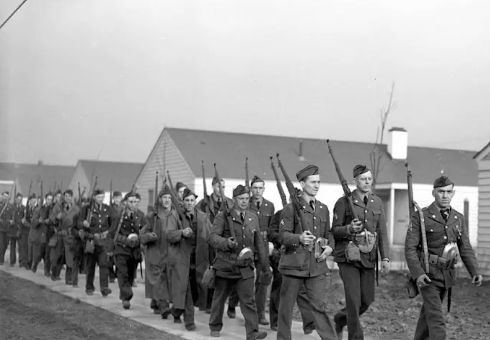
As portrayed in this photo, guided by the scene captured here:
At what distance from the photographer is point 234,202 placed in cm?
1066

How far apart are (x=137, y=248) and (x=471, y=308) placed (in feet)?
18.3

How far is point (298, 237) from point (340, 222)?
2.46 feet

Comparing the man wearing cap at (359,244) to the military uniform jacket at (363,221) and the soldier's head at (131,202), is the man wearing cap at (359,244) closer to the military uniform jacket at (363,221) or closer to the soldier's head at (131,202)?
the military uniform jacket at (363,221)

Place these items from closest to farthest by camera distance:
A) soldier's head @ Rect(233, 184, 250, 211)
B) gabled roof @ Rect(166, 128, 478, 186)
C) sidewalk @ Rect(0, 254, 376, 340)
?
soldier's head @ Rect(233, 184, 250, 211) → sidewalk @ Rect(0, 254, 376, 340) → gabled roof @ Rect(166, 128, 478, 186)

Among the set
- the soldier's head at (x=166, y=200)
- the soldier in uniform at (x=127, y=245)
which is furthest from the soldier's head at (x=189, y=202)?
the soldier in uniform at (x=127, y=245)

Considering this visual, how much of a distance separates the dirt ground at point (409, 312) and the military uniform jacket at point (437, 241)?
6.61 ft

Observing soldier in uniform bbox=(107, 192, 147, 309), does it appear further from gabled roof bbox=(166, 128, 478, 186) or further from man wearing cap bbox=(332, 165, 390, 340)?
gabled roof bbox=(166, 128, 478, 186)

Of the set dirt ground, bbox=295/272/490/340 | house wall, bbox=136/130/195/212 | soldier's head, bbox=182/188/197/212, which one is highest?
house wall, bbox=136/130/195/212

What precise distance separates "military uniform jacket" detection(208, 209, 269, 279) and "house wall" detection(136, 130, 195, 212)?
72.7 ft

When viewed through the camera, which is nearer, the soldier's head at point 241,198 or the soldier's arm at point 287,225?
the soldier's arm at point 287,225

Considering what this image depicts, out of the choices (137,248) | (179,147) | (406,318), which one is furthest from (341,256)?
(179,147)

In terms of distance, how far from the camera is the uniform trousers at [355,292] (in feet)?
30.2

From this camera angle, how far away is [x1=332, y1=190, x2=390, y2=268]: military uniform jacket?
934 centimetres

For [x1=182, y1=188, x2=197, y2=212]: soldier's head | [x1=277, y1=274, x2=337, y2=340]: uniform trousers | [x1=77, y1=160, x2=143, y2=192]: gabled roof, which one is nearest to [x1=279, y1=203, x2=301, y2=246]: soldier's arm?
[x1=277, y1=274, x2=337, y2=340]: uniform trousers
